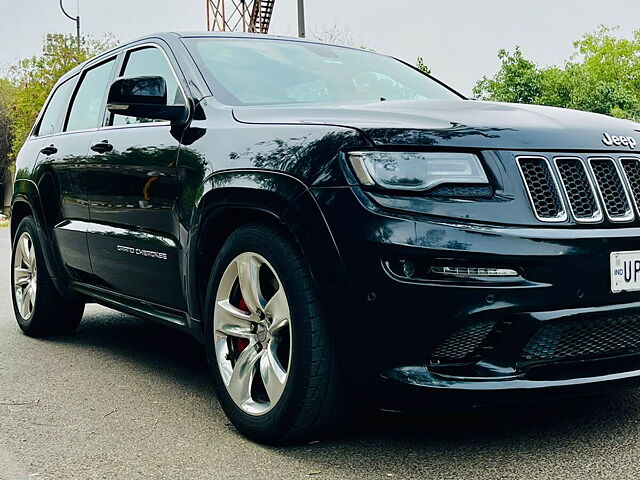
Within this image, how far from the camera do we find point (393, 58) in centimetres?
543

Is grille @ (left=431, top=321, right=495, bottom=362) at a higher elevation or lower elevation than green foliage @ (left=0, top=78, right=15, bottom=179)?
higher

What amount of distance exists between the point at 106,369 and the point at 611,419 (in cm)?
274

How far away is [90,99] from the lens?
5555 millimetres

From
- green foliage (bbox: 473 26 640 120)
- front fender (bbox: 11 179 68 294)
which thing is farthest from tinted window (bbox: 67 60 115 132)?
green foliage (bbox: 473 26 640 120)

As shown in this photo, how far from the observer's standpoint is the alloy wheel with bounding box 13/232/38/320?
5988 millimetres

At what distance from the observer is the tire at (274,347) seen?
10.4 feet

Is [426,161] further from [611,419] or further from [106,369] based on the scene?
[106,369]

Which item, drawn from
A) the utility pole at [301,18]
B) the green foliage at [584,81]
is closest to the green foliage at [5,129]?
the green foliage at [584,81]

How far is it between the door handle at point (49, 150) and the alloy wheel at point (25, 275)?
2.02ft

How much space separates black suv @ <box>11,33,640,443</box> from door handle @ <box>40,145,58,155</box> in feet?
5.39

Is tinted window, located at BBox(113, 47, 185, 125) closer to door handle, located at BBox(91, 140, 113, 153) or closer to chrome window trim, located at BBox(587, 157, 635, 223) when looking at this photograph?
door handle, located at BBox(91, 140, 113, 153)

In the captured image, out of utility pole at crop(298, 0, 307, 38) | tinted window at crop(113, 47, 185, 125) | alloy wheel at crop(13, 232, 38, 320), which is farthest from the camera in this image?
utility pole at crop(298, 0, 307, 38)

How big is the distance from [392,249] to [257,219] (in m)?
0.78

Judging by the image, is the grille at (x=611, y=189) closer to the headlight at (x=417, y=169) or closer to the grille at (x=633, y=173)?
the grille at (x=633, y=173)
